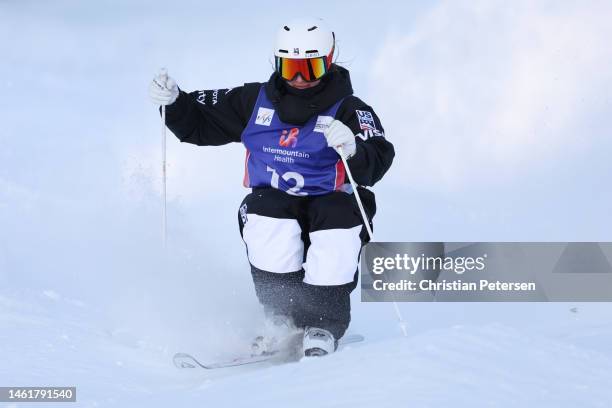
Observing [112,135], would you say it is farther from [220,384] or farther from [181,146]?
[220,384]

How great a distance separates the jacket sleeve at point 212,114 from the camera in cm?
527

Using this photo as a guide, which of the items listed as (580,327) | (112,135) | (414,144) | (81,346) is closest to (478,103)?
(414,144)

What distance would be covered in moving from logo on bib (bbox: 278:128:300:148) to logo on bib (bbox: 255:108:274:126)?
0.12m

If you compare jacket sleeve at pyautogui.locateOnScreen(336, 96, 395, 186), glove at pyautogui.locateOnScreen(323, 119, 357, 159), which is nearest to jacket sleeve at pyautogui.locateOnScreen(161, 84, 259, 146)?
jacket sleeve at pyautogui.locateOnScreen(336, 96, 395, 186)

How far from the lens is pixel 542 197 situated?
8828mm

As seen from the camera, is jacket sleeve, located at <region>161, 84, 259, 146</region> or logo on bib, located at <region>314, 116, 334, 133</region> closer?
logo on bib, located at <region>314, 116, 334, 133</region>

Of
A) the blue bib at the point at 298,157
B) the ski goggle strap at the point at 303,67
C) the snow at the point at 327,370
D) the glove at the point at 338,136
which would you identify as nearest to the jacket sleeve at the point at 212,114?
the blue bib at the point at 298,157

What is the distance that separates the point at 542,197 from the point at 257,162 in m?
4.39

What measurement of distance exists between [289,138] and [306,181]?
0.24m

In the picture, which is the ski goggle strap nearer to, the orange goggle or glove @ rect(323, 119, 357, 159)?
the orange goggle

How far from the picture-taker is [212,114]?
5344mm

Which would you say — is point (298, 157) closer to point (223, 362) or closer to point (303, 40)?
point (303, 40)

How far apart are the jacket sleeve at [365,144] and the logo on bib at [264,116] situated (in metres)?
0.36

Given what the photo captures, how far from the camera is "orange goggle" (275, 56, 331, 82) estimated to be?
488 centimetres
